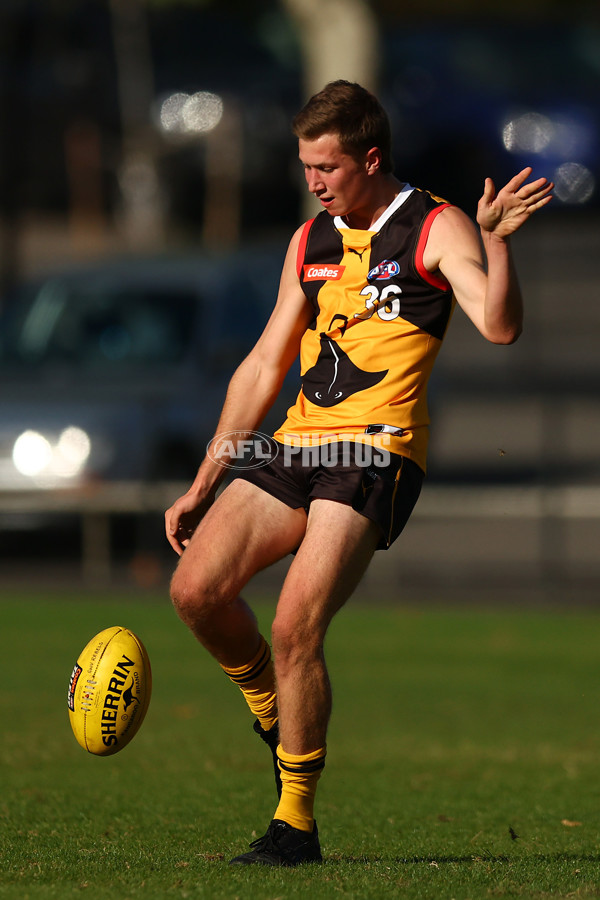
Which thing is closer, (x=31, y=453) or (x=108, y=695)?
(x=108, y=695)

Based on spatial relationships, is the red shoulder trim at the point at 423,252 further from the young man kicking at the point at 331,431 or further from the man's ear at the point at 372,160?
the man's ear at the point at 372,160

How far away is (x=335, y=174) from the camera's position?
5.21 metres

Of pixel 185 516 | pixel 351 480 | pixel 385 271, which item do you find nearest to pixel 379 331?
pixel 385 271

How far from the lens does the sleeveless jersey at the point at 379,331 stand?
520 centimetres

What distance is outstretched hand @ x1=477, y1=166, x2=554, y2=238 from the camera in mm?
4773

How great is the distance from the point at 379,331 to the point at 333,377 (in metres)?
0.22

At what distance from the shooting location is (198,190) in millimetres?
21797

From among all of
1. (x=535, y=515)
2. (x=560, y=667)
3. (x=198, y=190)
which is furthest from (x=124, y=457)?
(x=198, y=190)

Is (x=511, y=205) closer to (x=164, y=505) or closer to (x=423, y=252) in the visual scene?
(x=423, y=252)

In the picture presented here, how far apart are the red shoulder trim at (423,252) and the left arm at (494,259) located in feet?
0.23

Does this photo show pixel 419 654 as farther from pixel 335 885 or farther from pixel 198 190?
pixel 198 190

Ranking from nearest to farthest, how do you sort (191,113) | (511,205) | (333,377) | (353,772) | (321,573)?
(511,205) → (321,573) → (333,377) → (353,772) → (191,113)

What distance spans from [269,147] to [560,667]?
1138cm

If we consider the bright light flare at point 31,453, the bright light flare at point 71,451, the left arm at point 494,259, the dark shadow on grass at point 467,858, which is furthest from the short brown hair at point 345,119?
the bright light flare at point 31,453
